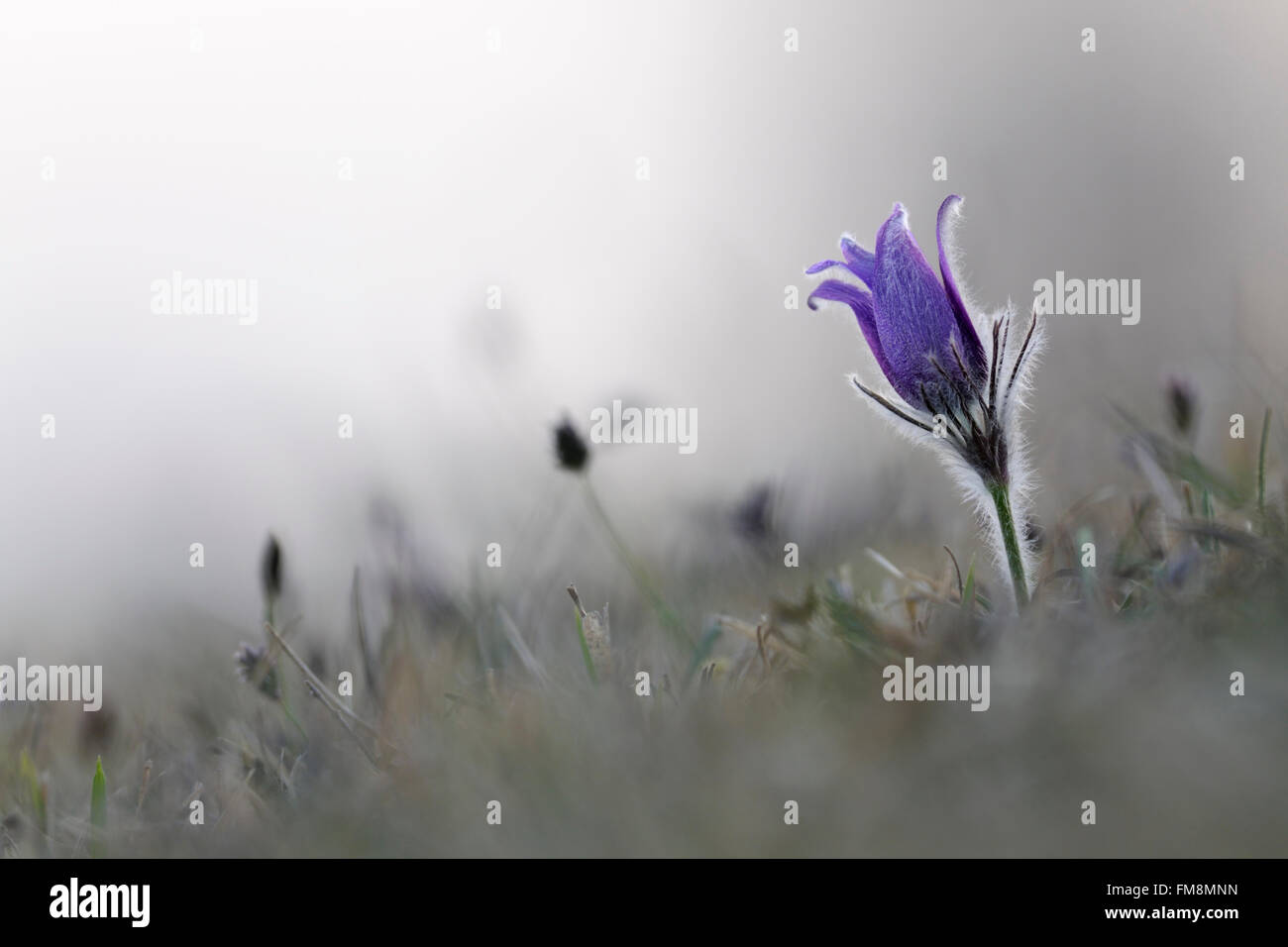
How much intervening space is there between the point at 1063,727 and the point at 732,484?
2067 millimetres

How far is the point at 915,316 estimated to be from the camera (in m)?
1.73

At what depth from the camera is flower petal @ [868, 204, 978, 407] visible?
1.72 m

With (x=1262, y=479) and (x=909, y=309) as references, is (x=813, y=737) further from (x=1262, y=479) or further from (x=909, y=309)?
(x=1262, y=479)

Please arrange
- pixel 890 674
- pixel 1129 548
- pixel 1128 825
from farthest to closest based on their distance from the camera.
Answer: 1. pixel 1129 548
2. pixel 890 674
3. pixel 1128 825

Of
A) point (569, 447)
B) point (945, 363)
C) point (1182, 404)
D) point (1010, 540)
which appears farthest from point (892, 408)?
point (1182, 404)

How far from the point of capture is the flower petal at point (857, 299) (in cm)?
181

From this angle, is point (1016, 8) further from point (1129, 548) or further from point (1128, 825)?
point (1128, 825)

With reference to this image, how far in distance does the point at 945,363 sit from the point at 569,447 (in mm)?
856

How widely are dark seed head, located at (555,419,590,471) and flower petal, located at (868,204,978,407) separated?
762 mm

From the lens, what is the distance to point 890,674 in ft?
4.84

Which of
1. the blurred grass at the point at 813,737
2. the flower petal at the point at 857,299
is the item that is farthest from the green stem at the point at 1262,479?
the flower petal at the point at 857,299

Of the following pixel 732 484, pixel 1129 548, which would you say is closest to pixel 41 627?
pixel 732 484

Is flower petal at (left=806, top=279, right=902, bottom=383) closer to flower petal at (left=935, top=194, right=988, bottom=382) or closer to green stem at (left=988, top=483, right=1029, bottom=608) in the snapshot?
flower petal at (left=935, top=194, right=988, bottom=382)
